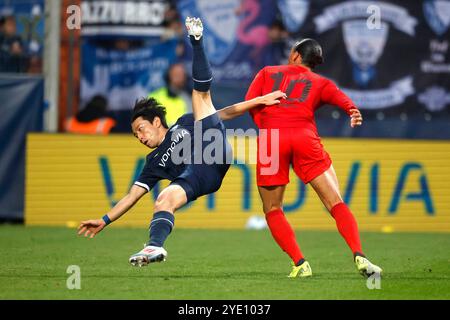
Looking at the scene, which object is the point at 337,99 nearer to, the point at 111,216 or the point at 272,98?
the point at 272,98

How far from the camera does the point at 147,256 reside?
24.9 feet

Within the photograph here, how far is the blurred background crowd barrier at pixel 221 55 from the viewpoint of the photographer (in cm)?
1514

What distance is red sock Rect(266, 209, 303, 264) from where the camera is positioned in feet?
28.6

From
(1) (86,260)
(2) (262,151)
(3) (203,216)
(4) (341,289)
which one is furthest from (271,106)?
(3) (203,216)

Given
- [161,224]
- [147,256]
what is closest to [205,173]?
[161,224]

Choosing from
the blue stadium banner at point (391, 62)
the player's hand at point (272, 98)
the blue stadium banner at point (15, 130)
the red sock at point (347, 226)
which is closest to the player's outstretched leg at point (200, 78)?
the player's hand at point (272, 98)

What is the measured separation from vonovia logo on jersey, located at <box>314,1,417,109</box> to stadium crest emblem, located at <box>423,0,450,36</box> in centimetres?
24

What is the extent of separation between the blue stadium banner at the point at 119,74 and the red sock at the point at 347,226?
7.00m

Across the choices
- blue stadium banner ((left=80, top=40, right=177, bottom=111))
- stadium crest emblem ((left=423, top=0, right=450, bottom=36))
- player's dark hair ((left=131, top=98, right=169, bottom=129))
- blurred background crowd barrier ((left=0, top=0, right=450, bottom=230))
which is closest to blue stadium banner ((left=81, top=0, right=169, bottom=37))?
blurred background crowd barrier ((left=0, top=0, right=450, bottom=230))

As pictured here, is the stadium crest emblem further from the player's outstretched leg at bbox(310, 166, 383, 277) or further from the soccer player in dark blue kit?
the soccer player in dark blue kit

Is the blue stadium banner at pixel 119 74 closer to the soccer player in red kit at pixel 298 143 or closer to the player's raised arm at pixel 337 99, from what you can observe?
the soccer player in red kit at pixel 298 143

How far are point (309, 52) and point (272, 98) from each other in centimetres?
62

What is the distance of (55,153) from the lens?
1465 cm
